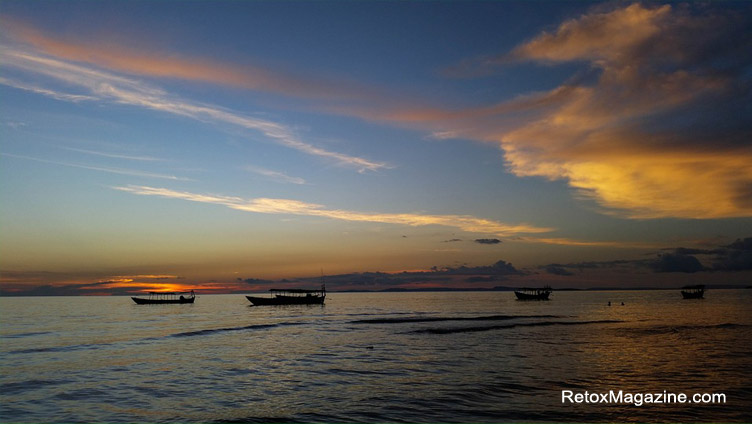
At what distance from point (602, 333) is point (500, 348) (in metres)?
21.6

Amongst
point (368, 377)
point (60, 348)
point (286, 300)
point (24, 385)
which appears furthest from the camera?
point (286, 300)

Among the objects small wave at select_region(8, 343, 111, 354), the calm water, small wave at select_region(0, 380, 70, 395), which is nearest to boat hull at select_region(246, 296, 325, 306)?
the calm water

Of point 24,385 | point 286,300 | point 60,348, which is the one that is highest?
point 24,385

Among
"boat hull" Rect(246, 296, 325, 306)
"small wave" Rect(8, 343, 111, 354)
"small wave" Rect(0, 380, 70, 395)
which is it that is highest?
"small wave" Rect(0, 380, 70, 395)

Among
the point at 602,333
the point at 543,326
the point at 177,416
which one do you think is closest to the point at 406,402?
the point at 177,416

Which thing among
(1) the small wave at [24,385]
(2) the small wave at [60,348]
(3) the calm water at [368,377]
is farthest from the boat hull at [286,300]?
(1) the small wave at [24,385]

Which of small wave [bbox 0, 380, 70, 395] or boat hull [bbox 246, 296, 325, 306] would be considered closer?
small wave [bbox 0, 380, 70, 395]

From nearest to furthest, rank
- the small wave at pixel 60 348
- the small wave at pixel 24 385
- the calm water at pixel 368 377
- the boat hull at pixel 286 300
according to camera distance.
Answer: the calm water at pixel 368 377, the small wave at pixel 24 385, the small wave at pixel 60 348, the boat hull at pixel 286 300

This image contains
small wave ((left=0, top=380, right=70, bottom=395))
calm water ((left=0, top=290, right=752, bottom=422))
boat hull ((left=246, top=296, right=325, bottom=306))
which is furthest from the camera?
boat hull ((left=246, top=296, right=325, bottom=306))

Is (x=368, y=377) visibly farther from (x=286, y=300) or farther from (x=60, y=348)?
(x=286, y=300)

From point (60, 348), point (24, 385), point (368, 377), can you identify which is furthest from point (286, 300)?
point (368, 377)

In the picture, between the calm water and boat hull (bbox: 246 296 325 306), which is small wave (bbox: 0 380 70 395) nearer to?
the calm water

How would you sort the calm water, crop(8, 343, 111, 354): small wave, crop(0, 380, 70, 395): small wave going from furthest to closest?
crop(8, 343, 111, 354): small wave, crop(0, 380, 70, 395): small wave, the calm water

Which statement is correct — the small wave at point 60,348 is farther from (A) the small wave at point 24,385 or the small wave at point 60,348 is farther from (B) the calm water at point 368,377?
(A) the small wave at point 24,385
